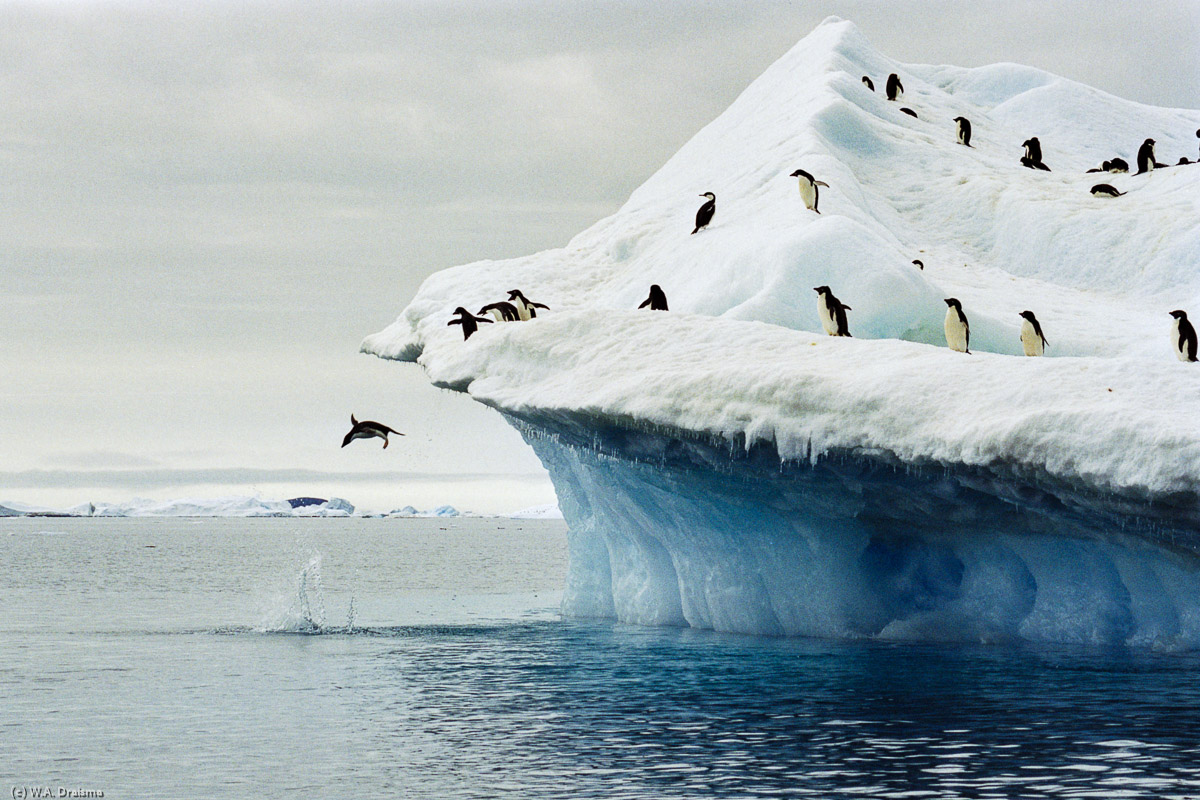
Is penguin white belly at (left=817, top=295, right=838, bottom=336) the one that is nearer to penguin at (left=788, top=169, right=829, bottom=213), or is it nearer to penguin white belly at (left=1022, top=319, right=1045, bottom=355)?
penguin white belly at (left=1022, top=319, right=1045, bottom=355)

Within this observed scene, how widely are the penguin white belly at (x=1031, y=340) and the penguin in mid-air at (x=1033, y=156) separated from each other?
12.5 metres

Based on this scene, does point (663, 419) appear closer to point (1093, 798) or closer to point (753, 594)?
point (753, 594)

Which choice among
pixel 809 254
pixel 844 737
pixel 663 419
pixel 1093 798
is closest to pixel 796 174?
pixel 809 254

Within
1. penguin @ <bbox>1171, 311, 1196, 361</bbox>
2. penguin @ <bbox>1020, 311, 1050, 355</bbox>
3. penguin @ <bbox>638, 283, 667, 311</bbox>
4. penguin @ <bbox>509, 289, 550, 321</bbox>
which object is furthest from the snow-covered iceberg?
penguin @ <bbox>509, 289, 550, 321</bbox>

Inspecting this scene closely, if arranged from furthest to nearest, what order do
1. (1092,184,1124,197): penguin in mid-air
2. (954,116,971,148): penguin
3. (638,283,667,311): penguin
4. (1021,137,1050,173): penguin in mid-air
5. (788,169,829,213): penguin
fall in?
(954,116,971,148): penguin
(1021,137,1050,173): penguin in mid-air
(1092,184,1124,197): penguin in mid-air
(788,169,829,213): penguin
(638,283,667,311): penguin

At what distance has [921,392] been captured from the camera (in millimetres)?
16031

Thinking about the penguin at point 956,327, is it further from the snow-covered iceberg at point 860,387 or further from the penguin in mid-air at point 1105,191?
the penguin in mid-air at point 1105,191

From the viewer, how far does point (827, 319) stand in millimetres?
20594

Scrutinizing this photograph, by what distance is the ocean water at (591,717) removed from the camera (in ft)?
37.3

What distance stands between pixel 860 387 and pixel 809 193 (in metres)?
8.45

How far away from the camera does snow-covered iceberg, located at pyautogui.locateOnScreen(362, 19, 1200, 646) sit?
15.5m

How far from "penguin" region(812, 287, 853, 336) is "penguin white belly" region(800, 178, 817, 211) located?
3.68 meters

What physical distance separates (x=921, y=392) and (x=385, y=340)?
14068mm

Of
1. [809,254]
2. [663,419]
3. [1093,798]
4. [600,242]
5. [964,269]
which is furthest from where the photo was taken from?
[600,242]
